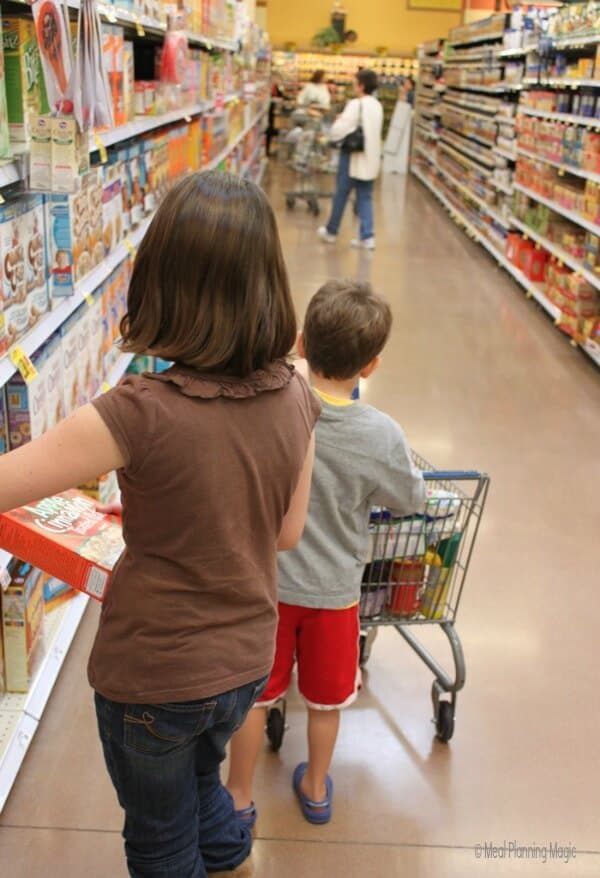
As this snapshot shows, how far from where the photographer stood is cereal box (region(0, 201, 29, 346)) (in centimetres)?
204

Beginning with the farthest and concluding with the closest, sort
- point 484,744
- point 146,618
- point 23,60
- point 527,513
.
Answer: point 527,513 < point 484,744 < point 23,60 < point 146,618

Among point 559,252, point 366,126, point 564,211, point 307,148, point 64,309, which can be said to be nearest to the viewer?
point 64,309

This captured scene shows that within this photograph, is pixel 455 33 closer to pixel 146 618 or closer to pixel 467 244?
pixel 467 244

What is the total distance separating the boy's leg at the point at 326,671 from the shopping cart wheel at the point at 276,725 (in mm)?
218

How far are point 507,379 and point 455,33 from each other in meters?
10.9

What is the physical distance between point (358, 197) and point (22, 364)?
8.50 meters

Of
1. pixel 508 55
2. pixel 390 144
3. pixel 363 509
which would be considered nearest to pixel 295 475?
pixel 363 509

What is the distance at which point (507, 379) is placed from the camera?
5.84 m

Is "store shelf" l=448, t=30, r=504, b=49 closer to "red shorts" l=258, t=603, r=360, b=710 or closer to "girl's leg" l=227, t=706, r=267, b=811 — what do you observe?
"red shorts" l=258, t=603, r=360, b=710

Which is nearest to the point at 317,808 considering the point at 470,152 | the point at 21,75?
the point at 21,75

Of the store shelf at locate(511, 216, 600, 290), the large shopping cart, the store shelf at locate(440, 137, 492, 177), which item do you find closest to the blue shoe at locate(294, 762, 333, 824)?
the store shelf at locate(511, 216, 600, 290)

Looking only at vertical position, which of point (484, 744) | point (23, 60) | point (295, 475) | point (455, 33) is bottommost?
point (484, 744)

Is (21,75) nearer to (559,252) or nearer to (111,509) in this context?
(111,509)

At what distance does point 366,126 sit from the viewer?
379 inches
